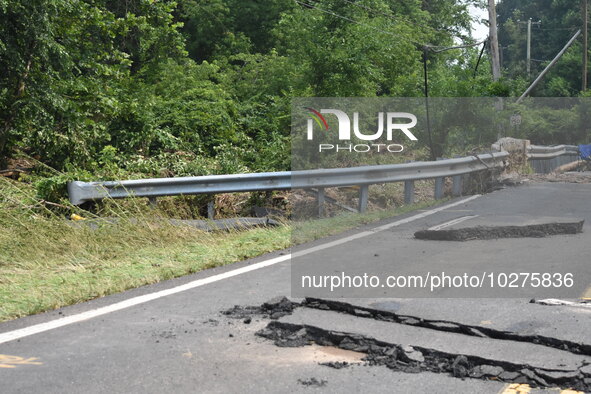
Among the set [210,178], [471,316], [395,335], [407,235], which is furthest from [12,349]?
[210,178]

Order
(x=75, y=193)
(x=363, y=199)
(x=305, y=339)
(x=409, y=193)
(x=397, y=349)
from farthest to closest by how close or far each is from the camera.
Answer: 1. (x=409, y=193)
2. (x=363, y=199)
3. (x=75, y=193)
4. (x=305, y=339)
5. (x=397, y=349)

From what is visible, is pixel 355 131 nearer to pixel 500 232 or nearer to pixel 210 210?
pixel 210 210

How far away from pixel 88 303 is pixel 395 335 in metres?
2.47

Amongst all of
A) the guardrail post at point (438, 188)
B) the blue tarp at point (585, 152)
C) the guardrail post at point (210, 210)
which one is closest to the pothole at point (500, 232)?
the guardrail post at point (438, 188)

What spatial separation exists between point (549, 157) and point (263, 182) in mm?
6249

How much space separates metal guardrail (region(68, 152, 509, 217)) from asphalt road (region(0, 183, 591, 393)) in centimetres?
311

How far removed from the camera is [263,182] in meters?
10.1

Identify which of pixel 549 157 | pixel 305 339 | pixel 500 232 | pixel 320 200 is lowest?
pixel 305 339

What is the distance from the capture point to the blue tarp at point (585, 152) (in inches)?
555

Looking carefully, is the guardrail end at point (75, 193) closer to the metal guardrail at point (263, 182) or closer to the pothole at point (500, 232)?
the metal guardrail at point (263, 182)

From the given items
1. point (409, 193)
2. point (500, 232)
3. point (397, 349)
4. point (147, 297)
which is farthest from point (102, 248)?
point (409, 193)

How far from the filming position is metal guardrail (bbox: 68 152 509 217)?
9602 mm

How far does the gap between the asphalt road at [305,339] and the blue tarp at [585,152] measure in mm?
7693

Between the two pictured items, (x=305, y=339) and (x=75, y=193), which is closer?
(x=305, y=339)
